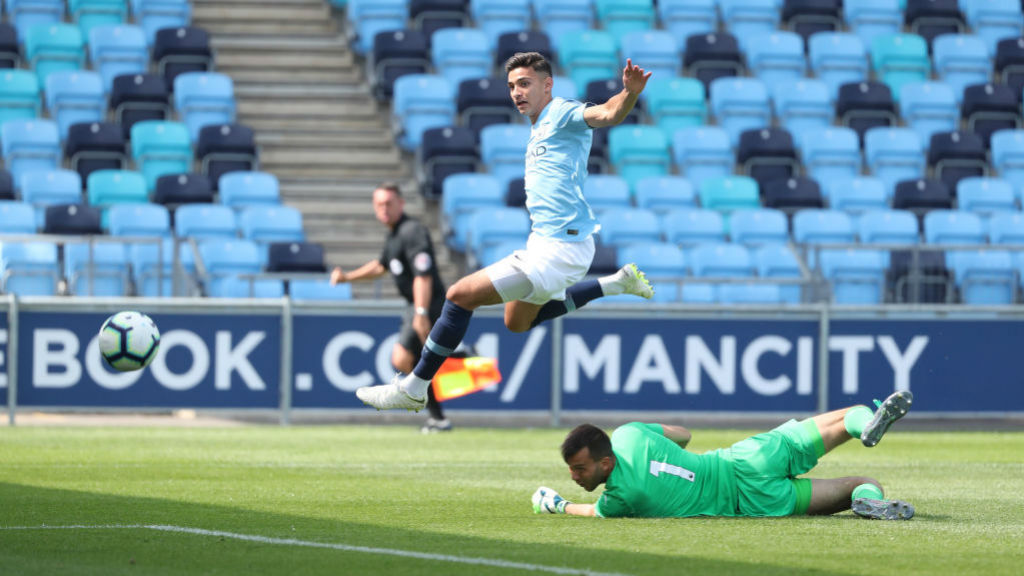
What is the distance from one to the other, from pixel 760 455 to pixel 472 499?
200 cm

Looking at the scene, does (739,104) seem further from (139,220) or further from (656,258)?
(139,220)

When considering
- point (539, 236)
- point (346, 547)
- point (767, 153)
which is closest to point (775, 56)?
point (767, 153)

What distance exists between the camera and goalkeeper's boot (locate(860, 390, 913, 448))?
7.28 m

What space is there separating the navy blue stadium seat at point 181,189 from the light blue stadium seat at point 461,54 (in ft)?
14.8

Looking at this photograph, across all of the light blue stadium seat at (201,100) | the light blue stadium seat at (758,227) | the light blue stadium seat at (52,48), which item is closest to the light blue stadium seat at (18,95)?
the light blue stadium seat at (52,48)

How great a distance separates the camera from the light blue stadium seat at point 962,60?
2338 centimetres

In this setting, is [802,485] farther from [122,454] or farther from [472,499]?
[122,454]

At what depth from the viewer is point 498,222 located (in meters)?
18.2

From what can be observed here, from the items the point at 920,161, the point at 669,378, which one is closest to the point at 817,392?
the point at 669,378

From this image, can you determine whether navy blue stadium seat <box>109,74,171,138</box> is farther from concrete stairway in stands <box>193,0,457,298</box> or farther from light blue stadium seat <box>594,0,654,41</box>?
light blue stadium seat <box>594,0,654,41</box>

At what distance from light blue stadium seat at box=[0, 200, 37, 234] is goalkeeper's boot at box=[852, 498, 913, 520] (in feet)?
40.1

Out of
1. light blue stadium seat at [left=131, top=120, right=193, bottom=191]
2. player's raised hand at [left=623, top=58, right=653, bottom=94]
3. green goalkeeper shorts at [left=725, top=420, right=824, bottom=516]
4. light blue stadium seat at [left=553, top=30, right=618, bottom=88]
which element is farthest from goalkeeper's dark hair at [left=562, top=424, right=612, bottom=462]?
light blue stadium seat at [left=553, top=30, right=618, bottom=88]

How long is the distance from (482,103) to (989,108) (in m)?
7.82

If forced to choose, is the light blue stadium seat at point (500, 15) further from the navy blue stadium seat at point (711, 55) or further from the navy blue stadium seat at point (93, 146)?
the navy blue stadium seat at point (93, 146)
